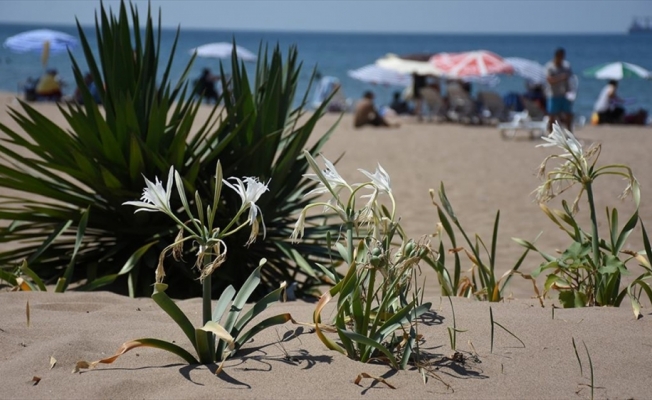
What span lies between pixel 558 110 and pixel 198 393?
12408mm

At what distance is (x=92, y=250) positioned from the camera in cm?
470

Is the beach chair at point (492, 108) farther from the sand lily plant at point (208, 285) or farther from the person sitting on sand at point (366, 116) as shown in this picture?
the sand lily plant at point (208, 285)

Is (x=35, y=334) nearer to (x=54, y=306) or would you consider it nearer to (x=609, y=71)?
(x=54, y=306)

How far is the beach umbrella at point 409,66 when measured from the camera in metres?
21.5

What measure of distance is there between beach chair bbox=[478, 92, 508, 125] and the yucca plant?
14670mm

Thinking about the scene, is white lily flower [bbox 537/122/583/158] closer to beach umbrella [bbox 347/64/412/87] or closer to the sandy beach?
the sandy beach

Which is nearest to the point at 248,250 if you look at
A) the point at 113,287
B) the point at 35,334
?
the point at 113,287

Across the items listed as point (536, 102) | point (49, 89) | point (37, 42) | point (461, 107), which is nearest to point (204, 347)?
point (461, 107)

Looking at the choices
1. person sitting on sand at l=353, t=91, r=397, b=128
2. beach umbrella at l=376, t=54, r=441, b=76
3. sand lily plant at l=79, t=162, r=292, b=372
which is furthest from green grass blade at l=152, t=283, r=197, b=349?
beach umbrella at l=376, t=54, r=441, b=76

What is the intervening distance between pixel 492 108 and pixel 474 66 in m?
1.55

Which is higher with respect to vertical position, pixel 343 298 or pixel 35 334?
pixel 343 298

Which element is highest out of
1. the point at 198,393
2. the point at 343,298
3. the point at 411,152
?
the point at 343,298

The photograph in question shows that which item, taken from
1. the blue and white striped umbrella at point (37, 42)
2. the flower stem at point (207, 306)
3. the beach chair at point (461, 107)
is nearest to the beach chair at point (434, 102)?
the beach chair at point (461, 107)

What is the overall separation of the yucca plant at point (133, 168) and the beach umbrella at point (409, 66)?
1659 cm
